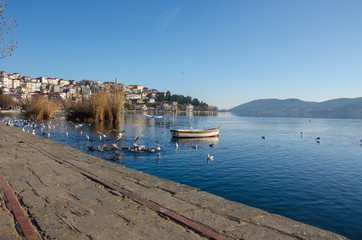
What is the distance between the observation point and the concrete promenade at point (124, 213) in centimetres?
356

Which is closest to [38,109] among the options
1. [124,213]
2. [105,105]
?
[105,105]

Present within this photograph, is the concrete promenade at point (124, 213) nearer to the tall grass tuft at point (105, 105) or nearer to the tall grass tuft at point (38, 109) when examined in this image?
the tall grass tuft at point (105, 105)

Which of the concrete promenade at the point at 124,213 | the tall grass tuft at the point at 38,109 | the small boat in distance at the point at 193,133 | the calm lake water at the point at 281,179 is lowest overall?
the calm lake water at the point at 281,179

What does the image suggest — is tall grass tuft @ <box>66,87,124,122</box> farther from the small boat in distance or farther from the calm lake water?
the calm lake water

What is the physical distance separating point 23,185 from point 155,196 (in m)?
2.78

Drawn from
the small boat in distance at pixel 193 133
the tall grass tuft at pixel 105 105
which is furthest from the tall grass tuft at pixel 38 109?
the small boat in distance at pixel 193 133

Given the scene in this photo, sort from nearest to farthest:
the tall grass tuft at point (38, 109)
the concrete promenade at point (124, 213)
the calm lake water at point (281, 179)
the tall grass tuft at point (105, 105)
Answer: the concrete promenade at point (124, 213) < the calm lake water at point (281, 179) < the tall grass tuft at point (105, 105) < the tall grass tuft at point (38, 109)

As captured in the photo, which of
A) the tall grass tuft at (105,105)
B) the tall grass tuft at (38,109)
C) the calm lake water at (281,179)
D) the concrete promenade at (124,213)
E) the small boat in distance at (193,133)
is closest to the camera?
the concrete promenade at (124,213)

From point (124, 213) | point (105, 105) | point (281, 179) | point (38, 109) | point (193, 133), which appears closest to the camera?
point (124, 213)

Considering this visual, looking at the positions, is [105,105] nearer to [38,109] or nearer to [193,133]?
[38,109]

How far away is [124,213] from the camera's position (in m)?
4.16

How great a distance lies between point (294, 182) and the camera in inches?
410

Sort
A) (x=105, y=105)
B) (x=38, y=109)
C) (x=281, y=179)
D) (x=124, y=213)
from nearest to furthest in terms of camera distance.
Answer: (x=124, y=213), (x=281, y=179), (x=105, y=105), (x=38, y=109)

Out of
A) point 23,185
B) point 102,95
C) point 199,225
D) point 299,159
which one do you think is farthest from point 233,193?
point 102,95
